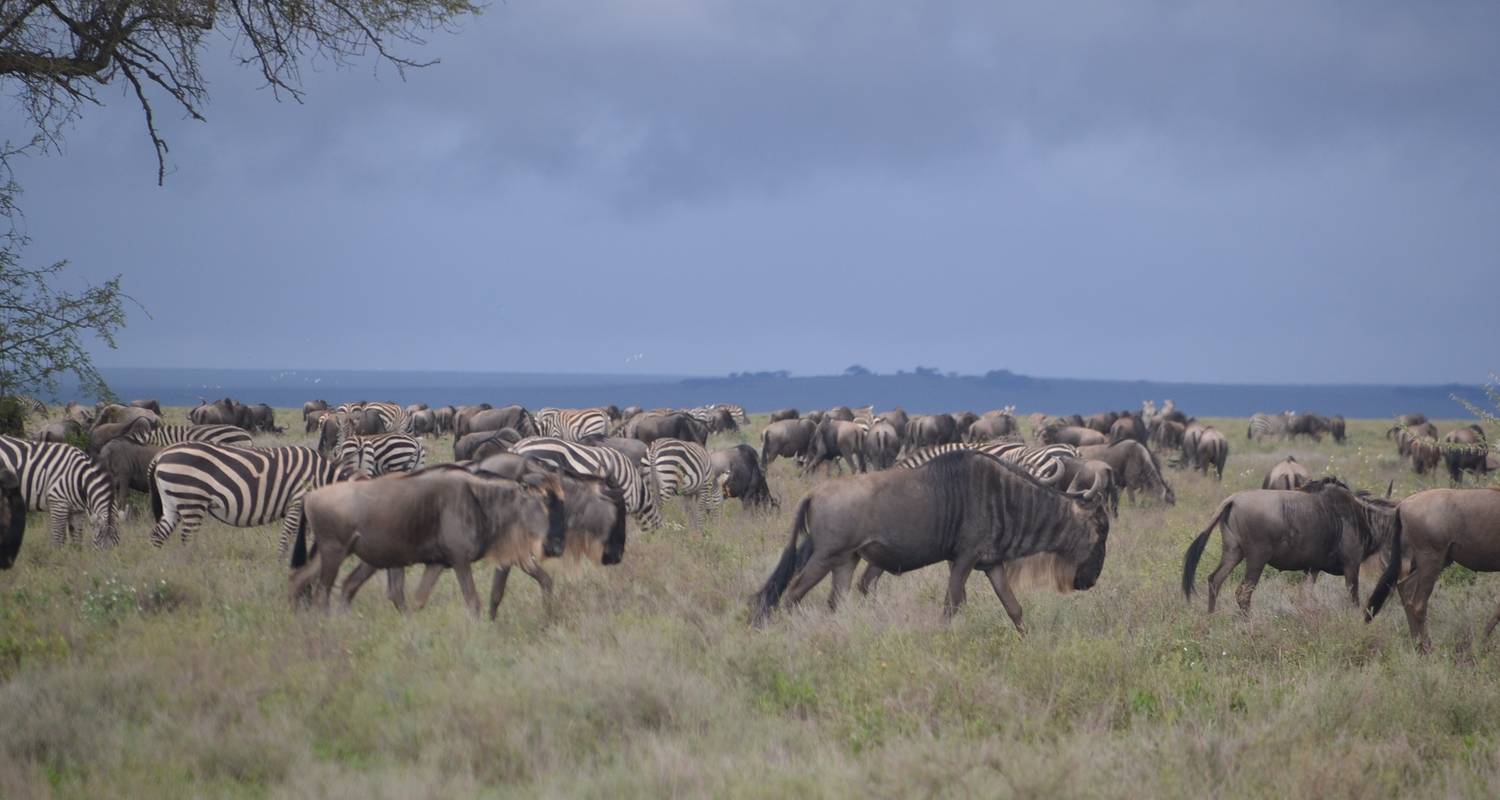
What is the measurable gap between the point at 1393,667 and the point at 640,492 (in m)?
9.09

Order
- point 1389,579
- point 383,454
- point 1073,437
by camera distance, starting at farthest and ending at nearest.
A: 1. point 1073,437
2. point 383,454
3. point 1389,579

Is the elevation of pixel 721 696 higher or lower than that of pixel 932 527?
lower

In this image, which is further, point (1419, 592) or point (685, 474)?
point (685, 474)

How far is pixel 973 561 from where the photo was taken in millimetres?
9023

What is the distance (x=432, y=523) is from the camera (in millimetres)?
8617

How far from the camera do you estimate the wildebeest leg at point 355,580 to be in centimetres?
882

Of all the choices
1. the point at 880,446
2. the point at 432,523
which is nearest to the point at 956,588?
the point at 432,523

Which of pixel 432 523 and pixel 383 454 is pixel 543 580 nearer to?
pixel 432 523

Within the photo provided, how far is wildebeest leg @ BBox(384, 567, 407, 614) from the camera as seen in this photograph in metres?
9.18

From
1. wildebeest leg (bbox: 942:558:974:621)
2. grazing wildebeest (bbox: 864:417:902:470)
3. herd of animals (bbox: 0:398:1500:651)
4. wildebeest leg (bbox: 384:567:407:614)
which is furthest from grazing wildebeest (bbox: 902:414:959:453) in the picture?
wildebeest leg (bbox: 384:567:407:614)

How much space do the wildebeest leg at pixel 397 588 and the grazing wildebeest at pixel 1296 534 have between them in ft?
22.0

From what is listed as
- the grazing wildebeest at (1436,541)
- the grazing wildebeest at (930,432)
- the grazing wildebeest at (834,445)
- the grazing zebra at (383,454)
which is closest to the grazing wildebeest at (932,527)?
the grazing wildebeest at (1436,541)

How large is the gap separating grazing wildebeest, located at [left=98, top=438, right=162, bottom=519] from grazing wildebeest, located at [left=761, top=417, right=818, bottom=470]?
1423 centimetres

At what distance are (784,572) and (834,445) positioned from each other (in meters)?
17.5
